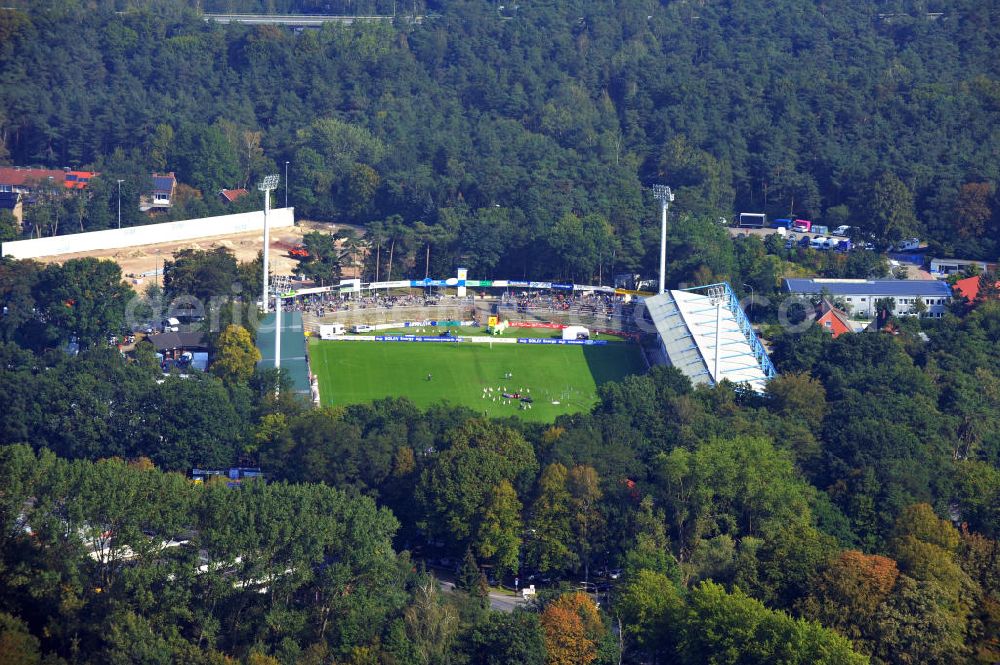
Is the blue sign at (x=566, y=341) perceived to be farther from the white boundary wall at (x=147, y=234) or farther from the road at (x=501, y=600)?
the road at (x=501, y=600)

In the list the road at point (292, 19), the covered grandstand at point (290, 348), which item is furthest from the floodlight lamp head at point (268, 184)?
the road at point (292, 19)

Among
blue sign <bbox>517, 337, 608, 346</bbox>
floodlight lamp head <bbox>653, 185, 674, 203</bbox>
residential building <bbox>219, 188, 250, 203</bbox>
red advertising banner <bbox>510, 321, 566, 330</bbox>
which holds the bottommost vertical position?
blue sign <bbox>517, 337, 608, 346</bbox>

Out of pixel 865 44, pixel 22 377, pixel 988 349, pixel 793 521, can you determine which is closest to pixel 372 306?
pixel 22 377

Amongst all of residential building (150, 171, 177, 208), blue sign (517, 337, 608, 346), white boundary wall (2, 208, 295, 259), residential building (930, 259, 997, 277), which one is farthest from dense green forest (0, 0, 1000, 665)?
blue sign (517, 337, 608, 346)

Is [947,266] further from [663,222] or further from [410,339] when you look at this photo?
[410,339]

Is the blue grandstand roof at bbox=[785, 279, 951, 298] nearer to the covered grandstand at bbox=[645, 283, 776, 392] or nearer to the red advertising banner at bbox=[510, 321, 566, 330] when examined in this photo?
the covered grandstand at bbox=[645, 283, 776, 392]

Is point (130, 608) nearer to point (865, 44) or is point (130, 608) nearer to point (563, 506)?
point (563, 506)
